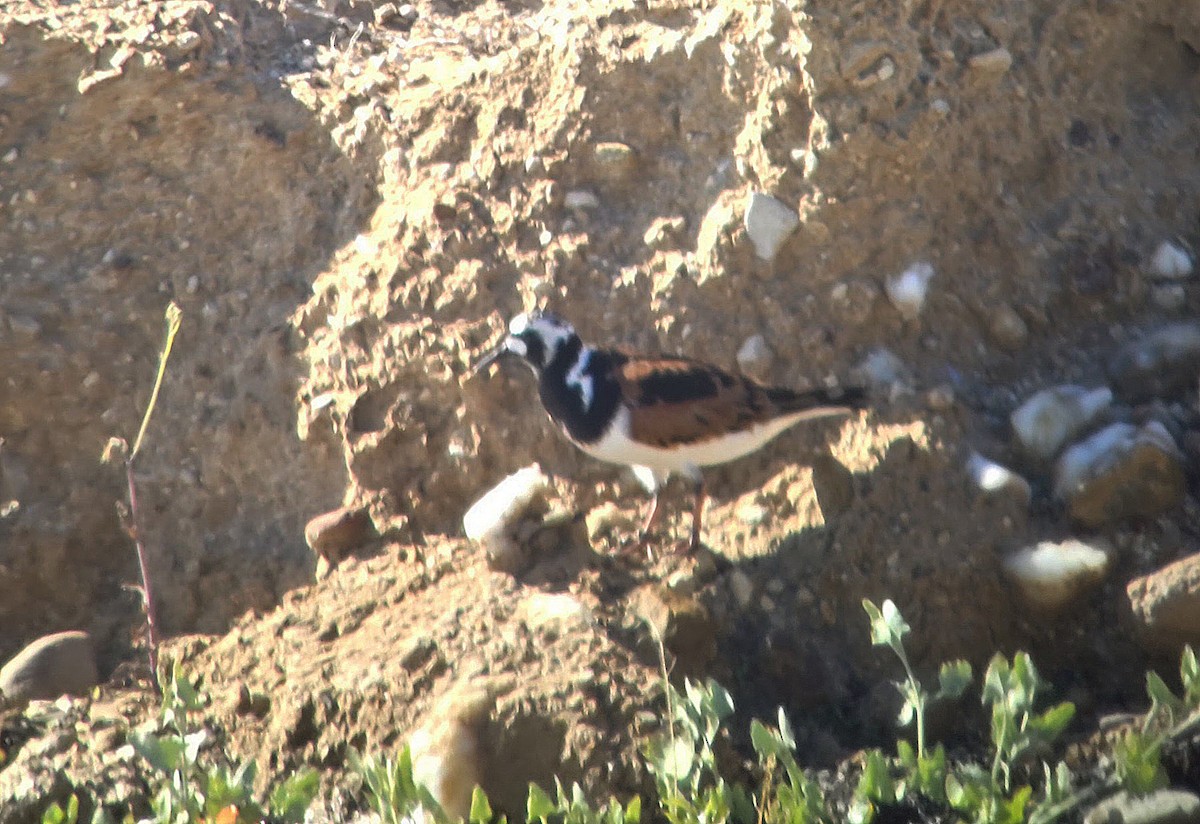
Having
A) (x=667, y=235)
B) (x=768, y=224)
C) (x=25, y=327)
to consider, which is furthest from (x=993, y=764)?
(x=25, y=327)

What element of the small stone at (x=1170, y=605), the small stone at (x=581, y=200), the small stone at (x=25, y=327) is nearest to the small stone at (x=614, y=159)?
the small stone at (x=581, y=200)

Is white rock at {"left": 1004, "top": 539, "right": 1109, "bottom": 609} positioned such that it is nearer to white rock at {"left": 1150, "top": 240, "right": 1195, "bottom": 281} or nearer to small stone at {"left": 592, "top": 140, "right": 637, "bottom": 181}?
white rock at {"left": 1150, "top": 240, "right": 1195, "bottom": 281}

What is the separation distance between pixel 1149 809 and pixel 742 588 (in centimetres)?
121

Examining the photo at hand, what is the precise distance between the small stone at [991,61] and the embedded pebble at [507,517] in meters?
1.91

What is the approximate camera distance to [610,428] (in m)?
4.17

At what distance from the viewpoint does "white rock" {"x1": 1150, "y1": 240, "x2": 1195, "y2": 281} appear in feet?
14.6

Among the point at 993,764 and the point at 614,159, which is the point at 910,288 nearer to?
the point at 614,159

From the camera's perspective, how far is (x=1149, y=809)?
3254 mm

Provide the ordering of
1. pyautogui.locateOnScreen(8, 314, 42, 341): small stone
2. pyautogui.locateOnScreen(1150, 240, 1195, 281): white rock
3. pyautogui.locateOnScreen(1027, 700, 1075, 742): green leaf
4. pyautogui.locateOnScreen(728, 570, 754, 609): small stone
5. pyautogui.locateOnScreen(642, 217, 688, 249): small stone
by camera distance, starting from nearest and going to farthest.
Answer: pyautogui.locateOnScreen(1027, 700, 1075, 742): green leaf, pyautogui.locateOnScreen(728, 570, 754, 609): small stone, pyautogui.locateOnScreen(1150, 240, 1195, 281): white rock, pyautogui.locateOnScreen(642, 217, 688, 249): small stone, pyautogui.locateOnScreen(8, 314, 42, 341): small stone

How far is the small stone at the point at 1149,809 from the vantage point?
3238 mm

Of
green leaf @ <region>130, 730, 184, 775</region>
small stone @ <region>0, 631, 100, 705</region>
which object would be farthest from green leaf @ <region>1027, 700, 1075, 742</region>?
small stone @ <region>0, 631, 100, 705</region>

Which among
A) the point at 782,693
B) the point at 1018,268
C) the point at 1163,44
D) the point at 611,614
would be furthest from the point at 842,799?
the point at 1163,44

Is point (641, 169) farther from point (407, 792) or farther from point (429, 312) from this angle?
point (407, 792)

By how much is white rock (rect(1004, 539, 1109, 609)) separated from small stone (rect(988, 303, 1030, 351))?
2.67 ft
